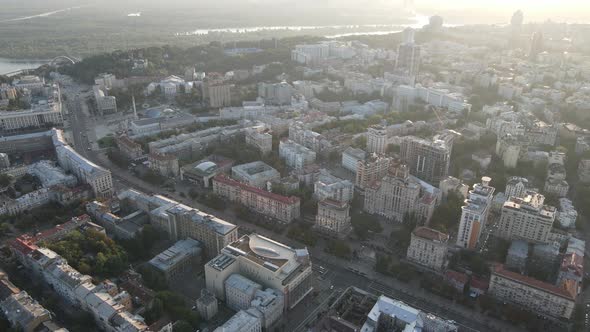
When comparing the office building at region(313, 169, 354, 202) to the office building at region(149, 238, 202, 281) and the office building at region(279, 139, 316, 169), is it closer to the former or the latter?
the office building at region(279, 139, 316, 169)

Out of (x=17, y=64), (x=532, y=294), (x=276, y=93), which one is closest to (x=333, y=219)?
(x=532, y=294)

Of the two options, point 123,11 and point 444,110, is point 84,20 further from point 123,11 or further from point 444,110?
point 444,110

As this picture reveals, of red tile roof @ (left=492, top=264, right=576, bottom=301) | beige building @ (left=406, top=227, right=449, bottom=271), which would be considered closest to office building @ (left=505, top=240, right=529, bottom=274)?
red tile roof @ (left=492, top=264, right=576, bottom=301)

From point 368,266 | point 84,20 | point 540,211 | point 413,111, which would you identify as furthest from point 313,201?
point 84,20

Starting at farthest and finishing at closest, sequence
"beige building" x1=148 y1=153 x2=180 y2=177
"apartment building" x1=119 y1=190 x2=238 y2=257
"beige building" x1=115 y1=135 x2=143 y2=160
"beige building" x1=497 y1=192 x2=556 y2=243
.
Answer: "beige building" x1=115 y1=135 x2=143 y2=160 < "beige building" x1=148 y1=153 x2=180 y2=177 < "beige building" x1=497 y1=192 x2=556 y2=243 < "apartment building" x1=119 y1=190 x2=238 y2=257

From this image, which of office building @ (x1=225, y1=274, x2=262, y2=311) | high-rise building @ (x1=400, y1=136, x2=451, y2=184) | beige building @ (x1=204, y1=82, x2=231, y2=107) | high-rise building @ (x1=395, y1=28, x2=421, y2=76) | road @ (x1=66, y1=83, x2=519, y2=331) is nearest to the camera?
office building @ (x1=225, y1=274, x2=262, y2=311)

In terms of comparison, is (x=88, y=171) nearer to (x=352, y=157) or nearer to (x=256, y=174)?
(x=256, y=174)
